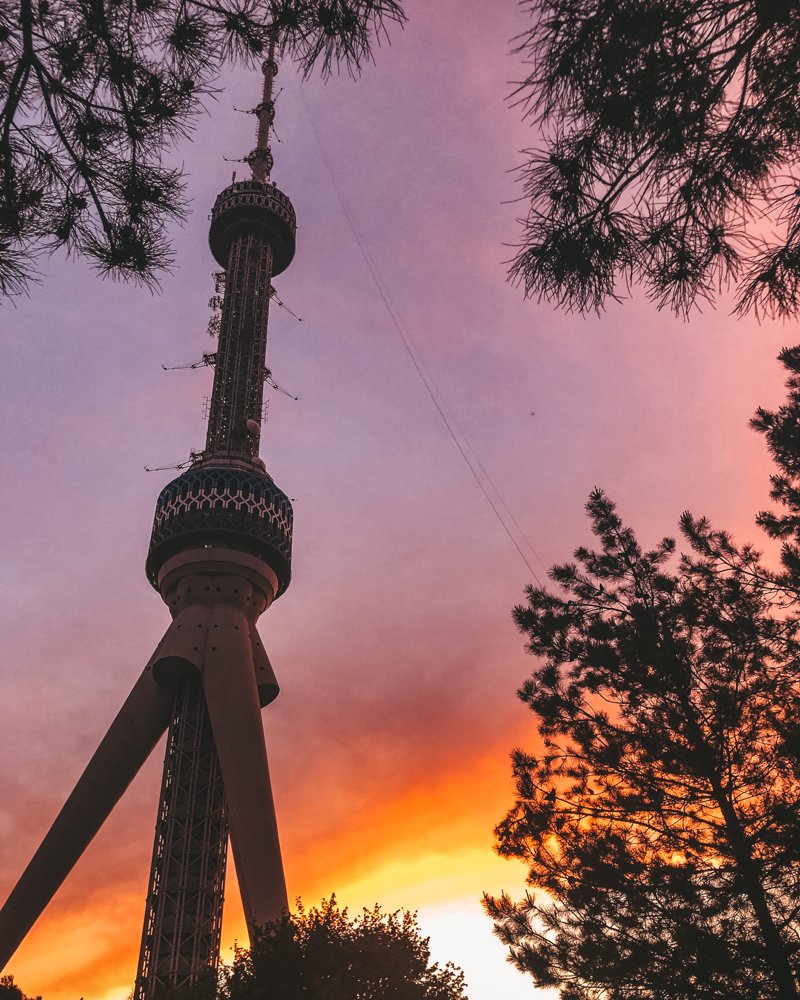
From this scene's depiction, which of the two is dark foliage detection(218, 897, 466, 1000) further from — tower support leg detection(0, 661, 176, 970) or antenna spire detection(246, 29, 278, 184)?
antenna spire detection(246, 29, 278, 184)

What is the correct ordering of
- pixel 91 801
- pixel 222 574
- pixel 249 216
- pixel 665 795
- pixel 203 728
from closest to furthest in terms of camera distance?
pixel 665 795, pixel 91 801, pixel 203 728, pixel 222 574, pixel 249 216

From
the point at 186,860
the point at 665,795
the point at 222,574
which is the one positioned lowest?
the point at 665,795

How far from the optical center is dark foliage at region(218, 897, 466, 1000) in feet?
60.0

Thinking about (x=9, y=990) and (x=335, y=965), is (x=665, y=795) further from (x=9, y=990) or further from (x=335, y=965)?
(x=9, y=990)

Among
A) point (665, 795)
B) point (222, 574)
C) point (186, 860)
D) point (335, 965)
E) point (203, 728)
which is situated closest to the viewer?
point (665, 795)

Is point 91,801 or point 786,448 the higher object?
point 91,801

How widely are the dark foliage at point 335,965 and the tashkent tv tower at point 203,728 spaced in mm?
8422

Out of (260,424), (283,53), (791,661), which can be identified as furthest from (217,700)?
(283,53)

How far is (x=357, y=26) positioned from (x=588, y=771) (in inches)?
377

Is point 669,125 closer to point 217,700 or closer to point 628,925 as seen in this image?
point 628,925

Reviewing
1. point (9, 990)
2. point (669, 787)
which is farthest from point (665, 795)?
point (9, 990)

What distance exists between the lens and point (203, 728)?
35719 millimetres

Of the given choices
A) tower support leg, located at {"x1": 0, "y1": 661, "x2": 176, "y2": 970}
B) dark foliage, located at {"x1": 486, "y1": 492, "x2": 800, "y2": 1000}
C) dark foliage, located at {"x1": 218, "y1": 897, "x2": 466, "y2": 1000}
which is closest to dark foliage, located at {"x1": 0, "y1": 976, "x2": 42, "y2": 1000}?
tower support leg, located at {"x1": 0, "y1": 661, "x2": 176, "y2": 970}

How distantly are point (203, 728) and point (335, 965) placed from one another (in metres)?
18.3
